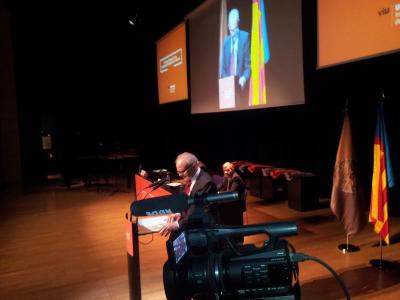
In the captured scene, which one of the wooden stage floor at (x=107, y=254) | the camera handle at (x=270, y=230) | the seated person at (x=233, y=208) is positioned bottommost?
the wooden stage floor at (x=107, y=254)

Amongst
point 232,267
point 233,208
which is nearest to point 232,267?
point 232,267

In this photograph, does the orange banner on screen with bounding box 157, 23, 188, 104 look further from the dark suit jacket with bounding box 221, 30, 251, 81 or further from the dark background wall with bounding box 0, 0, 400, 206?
the dark suit jacket with bounding box 221, 30, 251, 81

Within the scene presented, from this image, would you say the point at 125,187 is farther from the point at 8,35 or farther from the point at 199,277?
the point at 199,277

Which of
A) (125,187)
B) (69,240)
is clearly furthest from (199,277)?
(125,187)

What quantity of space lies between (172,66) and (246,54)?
313 cm

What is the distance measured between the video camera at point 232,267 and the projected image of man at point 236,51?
4.34m

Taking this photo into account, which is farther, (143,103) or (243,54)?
(143,103)

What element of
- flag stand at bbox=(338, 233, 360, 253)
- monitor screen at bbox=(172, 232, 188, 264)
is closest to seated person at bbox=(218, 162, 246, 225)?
flag stand at bbox=(338, 233, 360, 253)

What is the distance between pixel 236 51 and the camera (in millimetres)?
5168

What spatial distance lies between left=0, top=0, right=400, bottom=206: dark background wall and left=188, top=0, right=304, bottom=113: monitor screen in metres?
0.25

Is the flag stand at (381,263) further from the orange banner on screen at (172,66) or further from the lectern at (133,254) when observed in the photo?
the orange banner on screen at (172,66)

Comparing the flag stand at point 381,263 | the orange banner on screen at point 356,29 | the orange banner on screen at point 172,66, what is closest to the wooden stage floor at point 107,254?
the flag stand at point 381,263

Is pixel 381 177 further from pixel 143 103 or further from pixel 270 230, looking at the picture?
pixel 143 103

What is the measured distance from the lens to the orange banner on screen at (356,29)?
284cm
